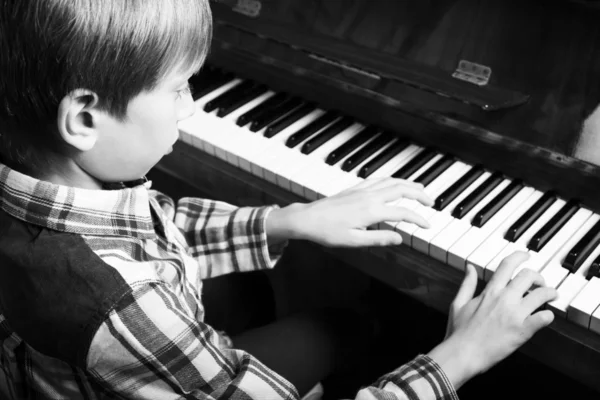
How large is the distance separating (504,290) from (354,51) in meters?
0.63

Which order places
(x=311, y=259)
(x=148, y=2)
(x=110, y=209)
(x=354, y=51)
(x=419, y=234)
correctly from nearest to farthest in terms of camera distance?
(x=148, y=2), (x=110, y=209), (x=419, y=234), (x=354, y=51), (x=311, y=259)

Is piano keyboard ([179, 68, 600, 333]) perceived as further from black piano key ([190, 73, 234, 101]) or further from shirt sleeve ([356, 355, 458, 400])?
shirt sleeve ([356, 355, 458, 400])

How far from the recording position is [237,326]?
1426 mm

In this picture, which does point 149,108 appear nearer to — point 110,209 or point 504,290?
point 110,209

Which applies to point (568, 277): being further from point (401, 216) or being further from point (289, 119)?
point (289, 119)

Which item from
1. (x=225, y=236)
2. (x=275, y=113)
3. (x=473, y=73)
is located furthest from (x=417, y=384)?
(x=275, y=113)

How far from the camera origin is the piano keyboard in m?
1.07

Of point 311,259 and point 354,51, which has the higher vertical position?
point 354,51

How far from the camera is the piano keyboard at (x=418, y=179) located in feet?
3.50

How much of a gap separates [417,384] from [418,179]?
1.47ft

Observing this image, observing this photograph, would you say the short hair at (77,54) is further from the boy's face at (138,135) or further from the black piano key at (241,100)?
the black piano key at (241,100)

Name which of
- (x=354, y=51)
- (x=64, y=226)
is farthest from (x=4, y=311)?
(x=354, y=51)

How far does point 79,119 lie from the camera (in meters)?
0.81

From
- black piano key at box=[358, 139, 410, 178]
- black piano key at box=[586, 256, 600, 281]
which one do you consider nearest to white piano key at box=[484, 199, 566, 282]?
black piano key at box=[586, 256, 600, 281]
